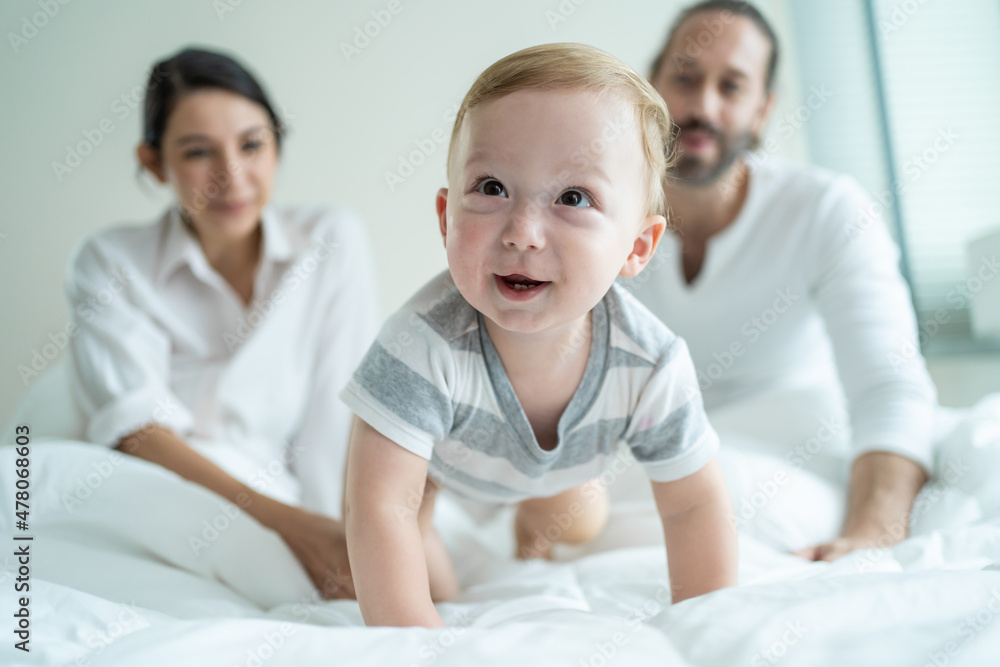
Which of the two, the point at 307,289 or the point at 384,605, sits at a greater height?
the point at 307,289

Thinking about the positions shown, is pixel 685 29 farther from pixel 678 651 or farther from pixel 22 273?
pixel 22 273

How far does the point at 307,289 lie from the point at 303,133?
0.86 m

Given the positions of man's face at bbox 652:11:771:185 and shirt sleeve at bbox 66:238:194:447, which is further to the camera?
man's face at bbox 652:11:771:185

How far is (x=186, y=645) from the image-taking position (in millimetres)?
510

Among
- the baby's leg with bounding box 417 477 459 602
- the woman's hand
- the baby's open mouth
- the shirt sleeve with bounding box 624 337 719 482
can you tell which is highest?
the baby's open mouth

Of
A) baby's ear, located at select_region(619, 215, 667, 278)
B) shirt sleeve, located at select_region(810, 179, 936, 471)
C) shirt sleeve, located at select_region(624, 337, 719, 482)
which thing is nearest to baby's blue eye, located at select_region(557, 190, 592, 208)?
baby's ear, located at select_region(619, 215, 667, 278)

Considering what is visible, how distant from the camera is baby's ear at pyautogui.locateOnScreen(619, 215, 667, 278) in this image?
769mm

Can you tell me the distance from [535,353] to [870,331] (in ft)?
2.47

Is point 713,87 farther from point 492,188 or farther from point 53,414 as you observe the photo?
point 53,414

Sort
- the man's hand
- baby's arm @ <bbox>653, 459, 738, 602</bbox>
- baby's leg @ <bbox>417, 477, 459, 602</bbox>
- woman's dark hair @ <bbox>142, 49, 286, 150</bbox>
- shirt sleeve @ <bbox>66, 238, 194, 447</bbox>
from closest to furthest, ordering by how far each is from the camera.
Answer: baby's arm @ <bbox>653, 459, 738, 602</bbox> < baby's leg @ <bbox>417, 477, 459, 602</bbox> < the man's hand < shirt sleeve @ <bbox>66, 238, 194, 447</bbox> < woman's dark hair @ <bbox>142, 49, 286, 150</bbox>

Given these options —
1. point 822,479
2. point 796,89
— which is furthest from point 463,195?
point 796,89

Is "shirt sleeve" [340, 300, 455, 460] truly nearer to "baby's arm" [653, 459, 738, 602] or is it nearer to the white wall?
"baby's arm" [653, 459, 738, 602]

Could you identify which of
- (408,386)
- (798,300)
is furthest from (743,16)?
(408,386)

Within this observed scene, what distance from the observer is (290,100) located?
7.09 feet
